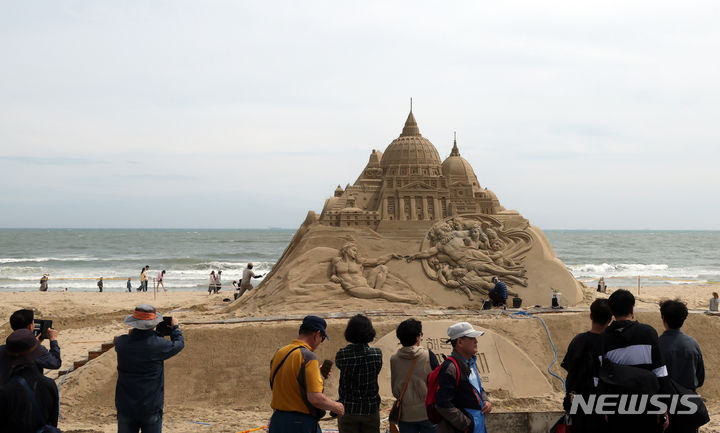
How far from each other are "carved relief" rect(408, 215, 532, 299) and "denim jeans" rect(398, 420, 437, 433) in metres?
10.5

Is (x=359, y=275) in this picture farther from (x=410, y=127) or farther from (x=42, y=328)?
(x=42, y=328)

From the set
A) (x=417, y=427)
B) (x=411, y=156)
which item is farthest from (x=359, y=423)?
(x=411, y=156)

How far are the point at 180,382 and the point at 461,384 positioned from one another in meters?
7.49

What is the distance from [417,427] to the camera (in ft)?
15.8

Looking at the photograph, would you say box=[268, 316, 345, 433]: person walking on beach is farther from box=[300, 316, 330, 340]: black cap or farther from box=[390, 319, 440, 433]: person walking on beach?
box=[390, 319, 440, 433]: person walking on beach

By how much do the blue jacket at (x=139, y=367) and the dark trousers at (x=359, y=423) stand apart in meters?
1.50

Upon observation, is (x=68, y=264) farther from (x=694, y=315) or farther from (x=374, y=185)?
(x=694, y=315)

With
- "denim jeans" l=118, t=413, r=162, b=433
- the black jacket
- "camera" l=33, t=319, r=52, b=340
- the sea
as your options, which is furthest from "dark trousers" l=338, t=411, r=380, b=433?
the sea

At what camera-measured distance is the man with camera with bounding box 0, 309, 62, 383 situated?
14.8 feet

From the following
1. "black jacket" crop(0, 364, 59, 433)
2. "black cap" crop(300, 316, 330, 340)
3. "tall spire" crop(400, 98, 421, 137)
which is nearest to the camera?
"black jacket" crop(0, 364, 59, 433)

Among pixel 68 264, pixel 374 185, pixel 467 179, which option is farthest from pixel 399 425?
pixel 68 264

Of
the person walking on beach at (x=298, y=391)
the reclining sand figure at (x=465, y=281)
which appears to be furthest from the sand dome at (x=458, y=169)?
the person walking on beach at (x=298, y=391)

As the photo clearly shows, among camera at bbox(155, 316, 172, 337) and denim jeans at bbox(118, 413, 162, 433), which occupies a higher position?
camera at bbox(155, 316, 172, 337)

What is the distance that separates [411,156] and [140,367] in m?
15.7
